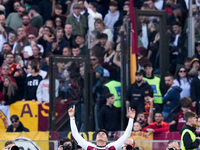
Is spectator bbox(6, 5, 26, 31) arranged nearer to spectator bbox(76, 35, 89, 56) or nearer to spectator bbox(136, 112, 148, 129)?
spectator bbox(76, 35, 89, 56)

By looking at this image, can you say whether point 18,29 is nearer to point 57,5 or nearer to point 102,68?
point 57,5

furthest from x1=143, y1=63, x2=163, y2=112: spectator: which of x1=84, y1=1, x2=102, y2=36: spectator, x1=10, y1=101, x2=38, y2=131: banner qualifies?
x1=10, y1=101, x2=38, y2=131: banner

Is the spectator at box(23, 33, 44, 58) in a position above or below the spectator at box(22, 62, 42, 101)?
above

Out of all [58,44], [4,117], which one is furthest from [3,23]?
[4,117]

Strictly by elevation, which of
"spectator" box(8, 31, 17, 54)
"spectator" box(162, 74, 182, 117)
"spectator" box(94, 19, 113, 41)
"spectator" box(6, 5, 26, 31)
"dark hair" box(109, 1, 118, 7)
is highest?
"dark hair" box(109, 1, 118, 7)

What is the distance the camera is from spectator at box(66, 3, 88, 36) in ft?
57.6

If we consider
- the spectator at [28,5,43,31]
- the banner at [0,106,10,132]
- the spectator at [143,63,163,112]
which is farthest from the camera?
the spectator at [28,5,43,31]

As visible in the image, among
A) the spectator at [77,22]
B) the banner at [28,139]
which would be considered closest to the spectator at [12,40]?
the spectator at [77,22]

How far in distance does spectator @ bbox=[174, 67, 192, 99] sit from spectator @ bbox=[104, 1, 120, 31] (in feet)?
8.31

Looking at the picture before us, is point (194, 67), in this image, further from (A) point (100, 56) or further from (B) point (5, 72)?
(B) point (5, 72)

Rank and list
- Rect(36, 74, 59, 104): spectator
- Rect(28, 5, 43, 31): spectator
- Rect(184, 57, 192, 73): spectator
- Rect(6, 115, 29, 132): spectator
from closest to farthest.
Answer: Rect(6, 115, 29, 132): spectator, Rect(36, 74, 59, 104): spectator, Rect(184, 57, 192, 73): spectator, Rect(28, 5, 43, 31): spectator

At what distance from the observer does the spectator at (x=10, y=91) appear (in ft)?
54.0

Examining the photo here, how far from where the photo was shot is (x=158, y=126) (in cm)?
1499

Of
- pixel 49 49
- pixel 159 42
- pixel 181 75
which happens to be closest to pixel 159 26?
pixel 159 42
